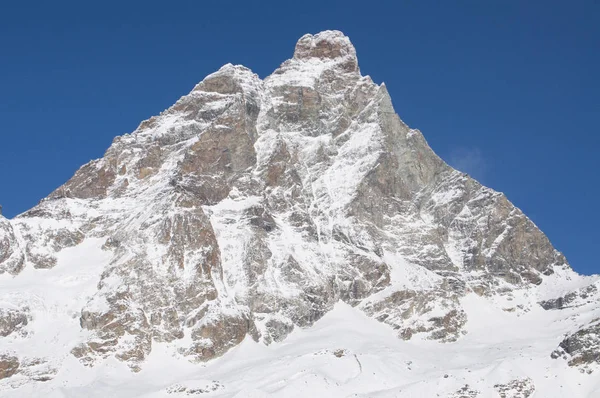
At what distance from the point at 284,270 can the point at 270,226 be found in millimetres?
11007

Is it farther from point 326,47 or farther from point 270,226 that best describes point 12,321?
point 326,47

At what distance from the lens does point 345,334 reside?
395ft

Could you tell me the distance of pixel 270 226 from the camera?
138000 mm

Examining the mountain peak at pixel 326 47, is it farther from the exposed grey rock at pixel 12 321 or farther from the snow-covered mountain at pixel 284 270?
the exposed grey rock at pixel 12 321

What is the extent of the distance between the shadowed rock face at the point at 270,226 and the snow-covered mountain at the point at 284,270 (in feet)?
1.02

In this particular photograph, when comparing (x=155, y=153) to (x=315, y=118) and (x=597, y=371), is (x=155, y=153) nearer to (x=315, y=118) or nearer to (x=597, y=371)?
(x=315, y=118)

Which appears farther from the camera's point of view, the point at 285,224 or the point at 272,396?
the point at 285,224

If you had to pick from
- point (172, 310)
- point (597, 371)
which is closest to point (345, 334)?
point (172, 310)

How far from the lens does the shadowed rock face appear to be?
120312 millimetres

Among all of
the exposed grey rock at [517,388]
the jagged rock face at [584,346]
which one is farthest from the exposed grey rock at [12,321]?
the jagged rock face at [584,346]

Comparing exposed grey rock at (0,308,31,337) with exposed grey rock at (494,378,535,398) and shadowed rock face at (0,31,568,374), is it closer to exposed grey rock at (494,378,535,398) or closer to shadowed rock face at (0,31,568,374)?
shadowed rock face at (0,31,568,374)

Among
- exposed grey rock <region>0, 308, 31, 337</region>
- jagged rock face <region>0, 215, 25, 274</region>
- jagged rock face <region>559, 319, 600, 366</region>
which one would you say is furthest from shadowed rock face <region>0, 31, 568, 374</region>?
jagged rock face <region>559, 319, 600, 366</region>

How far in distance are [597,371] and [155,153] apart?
85.6m

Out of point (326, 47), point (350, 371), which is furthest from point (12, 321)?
point (326, 47)
